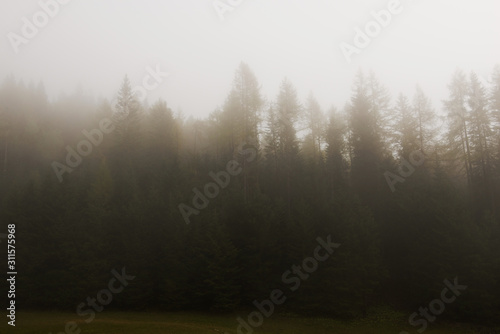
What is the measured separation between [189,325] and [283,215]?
14018 mm

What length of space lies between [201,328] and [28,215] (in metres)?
25.7

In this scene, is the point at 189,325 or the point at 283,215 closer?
the point at 189,325

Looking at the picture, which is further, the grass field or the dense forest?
the dense forest

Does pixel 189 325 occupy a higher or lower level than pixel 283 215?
lower

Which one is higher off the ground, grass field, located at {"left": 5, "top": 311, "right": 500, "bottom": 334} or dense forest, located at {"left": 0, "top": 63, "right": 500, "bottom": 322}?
dense forest, located at {"left": 0, "top": 63, "right": 500, "bottom": 322}

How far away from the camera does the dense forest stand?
3073 cm

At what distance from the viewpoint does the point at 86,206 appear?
1555 inches

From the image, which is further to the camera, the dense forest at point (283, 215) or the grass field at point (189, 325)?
the dense forest at point (283, 215)

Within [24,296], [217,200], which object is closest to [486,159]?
[217,200]

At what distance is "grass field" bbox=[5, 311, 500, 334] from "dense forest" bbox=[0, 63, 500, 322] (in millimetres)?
1770

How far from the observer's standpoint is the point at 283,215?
1385 inches

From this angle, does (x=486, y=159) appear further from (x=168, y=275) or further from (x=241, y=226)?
(x=168, y=275)

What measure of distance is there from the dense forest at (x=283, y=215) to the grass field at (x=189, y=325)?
1.77 meters

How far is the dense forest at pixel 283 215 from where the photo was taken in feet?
101
